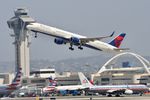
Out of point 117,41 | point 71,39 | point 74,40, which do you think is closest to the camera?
point 74,40

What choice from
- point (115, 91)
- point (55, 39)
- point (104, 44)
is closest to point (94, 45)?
point (104, 44)

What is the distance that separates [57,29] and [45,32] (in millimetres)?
3622

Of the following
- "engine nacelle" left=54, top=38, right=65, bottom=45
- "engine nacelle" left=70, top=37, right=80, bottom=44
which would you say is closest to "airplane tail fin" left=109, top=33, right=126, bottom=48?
"engine nacelle" left=70, top=37, right=80, bottom=44

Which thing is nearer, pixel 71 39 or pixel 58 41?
pixel 58 41

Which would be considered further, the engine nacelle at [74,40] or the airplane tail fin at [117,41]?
the airplane tail fin at [117,41]

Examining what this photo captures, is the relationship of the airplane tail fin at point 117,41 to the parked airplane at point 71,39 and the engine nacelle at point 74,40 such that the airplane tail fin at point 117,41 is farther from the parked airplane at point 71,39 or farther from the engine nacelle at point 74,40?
the engine nacelle at point 74,40

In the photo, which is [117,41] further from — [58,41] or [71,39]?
[58,41]

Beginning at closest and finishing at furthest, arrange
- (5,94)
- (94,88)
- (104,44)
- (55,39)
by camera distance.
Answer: (55,39), (104,44), (5,94), (94,88)

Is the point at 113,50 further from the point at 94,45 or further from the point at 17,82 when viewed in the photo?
the point at 17,82

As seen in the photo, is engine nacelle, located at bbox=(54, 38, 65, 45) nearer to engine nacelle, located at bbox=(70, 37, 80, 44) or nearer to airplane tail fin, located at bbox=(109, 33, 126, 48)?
engine nacelle, located at bbox=(70, 37, 80, 44)

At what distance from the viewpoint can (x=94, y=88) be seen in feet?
655

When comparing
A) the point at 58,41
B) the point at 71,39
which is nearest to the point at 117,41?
the point at 71,39

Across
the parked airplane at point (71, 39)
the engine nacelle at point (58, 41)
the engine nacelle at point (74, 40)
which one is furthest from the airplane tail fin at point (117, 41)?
the engine nacelle at point (58, 41)

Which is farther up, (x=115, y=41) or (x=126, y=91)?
(x=115, y=41)
